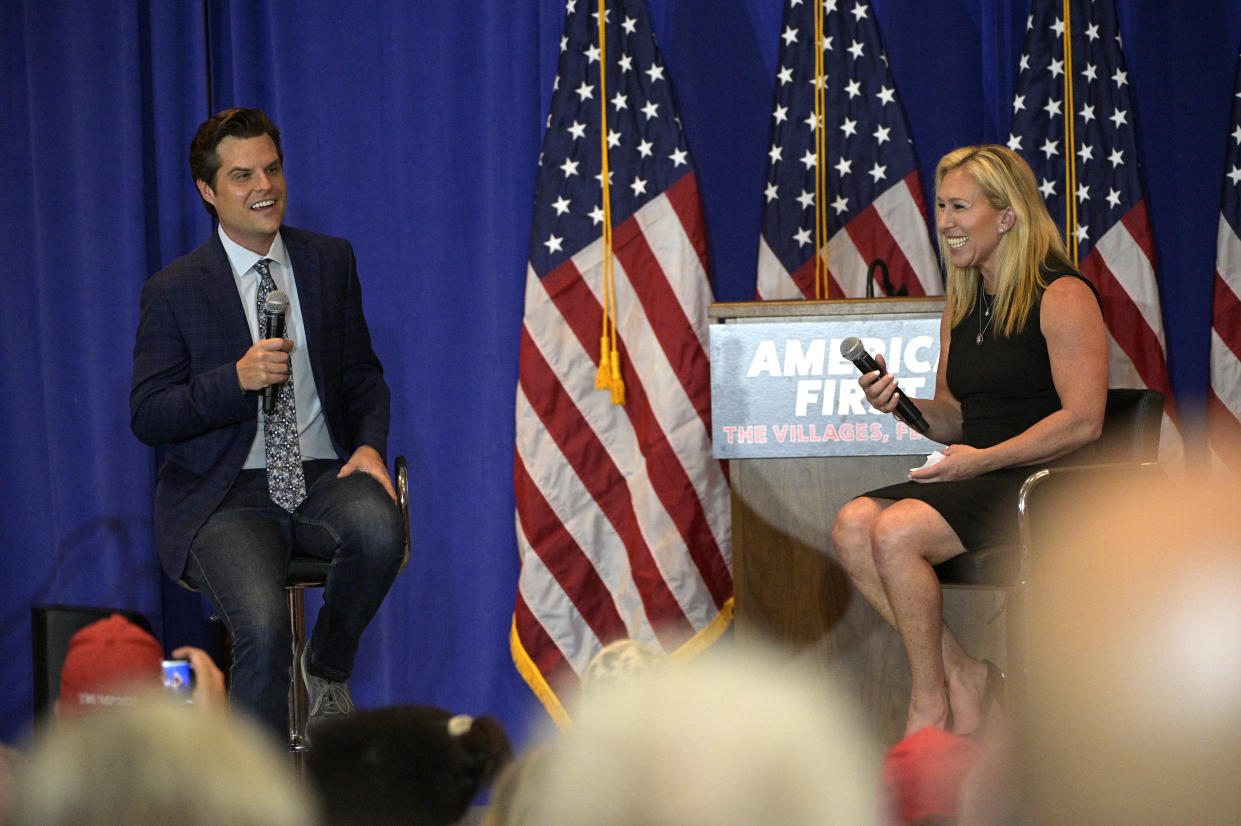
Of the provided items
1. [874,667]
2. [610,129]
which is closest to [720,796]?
[874,667]

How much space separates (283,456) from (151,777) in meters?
2.35

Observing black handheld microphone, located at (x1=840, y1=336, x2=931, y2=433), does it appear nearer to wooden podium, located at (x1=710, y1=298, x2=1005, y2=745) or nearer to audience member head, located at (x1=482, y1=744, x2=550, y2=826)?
wooden podium, located at (x1=710, y1=298, x2=1005, y2=745)

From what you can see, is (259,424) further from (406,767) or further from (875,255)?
(406,767)

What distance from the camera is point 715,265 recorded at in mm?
4340

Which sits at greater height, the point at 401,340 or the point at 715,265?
the point at 715,265

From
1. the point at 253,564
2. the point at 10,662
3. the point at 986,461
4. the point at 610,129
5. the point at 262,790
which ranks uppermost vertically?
the point at 610,129

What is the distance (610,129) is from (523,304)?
692 mm

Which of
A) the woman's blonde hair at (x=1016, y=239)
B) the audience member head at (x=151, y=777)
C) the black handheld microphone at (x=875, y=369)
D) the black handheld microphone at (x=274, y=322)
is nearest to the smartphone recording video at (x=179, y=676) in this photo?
the audience member head at (x=151, y=777)

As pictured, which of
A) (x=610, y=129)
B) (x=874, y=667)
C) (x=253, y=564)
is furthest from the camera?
(x=610, y=129)

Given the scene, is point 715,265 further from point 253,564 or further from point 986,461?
point 253,564

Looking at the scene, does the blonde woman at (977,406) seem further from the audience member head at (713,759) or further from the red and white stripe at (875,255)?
the audience member head at (713,759)

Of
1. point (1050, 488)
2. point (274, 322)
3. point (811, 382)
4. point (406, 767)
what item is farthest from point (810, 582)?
point (406, 767)

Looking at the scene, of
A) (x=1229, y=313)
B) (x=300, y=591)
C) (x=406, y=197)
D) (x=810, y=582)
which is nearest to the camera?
(x=300, y=591)

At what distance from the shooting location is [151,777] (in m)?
0.77
